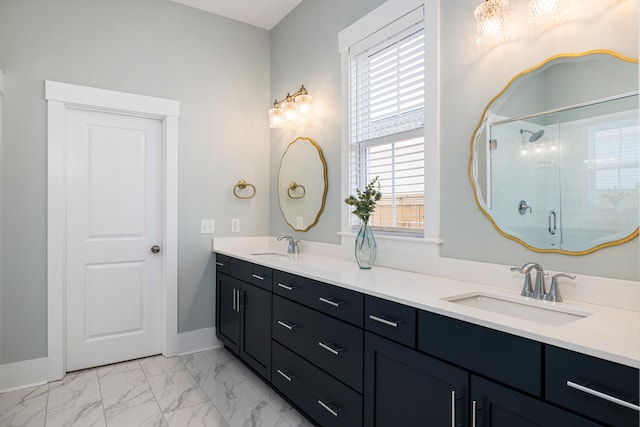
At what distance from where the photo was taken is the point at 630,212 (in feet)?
4.37

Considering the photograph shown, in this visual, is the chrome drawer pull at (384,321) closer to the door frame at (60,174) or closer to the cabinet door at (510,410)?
the cabinet door at (510,410)

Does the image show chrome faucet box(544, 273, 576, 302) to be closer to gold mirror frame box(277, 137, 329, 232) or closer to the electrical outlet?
gold mirror frame box(277, 137, 329, 232)

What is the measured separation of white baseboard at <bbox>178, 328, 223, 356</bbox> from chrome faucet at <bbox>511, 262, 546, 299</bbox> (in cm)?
261

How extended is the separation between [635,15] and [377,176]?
4.71 ft

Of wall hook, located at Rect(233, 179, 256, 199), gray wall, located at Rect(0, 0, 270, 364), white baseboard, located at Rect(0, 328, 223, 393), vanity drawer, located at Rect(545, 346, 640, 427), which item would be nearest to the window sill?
vanity drawer, located at Rect(545, 346, 640, 427)

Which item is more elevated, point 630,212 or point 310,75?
point 310,75

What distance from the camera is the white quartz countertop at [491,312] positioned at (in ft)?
3.25

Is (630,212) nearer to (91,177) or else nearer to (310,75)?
(310,75)

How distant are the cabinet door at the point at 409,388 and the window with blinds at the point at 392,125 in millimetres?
843

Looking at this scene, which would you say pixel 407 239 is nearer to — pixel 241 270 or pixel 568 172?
pixel 568 172

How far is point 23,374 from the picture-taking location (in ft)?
8.52

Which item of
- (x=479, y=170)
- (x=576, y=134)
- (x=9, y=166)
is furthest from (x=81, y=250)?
(x=576, y=134)

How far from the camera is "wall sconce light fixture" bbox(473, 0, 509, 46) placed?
5.47 ft

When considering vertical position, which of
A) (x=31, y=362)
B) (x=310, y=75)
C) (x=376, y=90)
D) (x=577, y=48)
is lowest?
(x=31, y=362)
